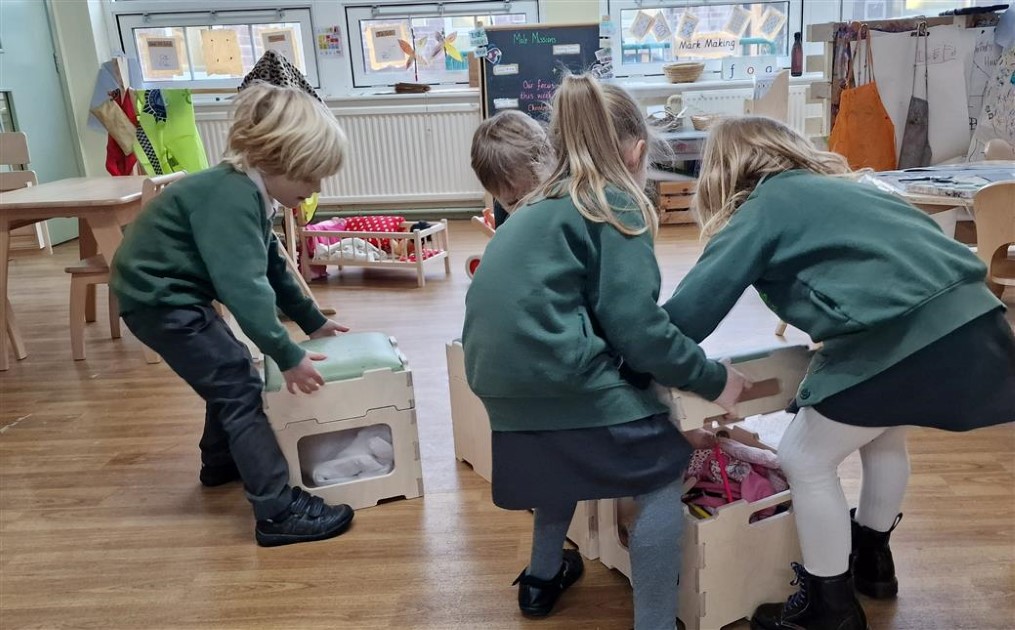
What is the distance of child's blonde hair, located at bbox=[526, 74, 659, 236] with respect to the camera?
3.77 feet

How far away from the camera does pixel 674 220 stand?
5.05 m

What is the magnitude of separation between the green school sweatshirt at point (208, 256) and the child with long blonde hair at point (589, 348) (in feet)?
1.73

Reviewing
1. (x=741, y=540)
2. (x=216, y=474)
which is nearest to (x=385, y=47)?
(x=216, y=474)

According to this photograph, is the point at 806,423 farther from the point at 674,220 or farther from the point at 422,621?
the point at 674,220

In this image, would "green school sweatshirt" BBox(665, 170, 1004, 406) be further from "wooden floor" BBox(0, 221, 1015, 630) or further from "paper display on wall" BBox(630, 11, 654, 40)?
"paper display on wall" BBox(630, 11, 654, 40)

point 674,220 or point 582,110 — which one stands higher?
point 582,110

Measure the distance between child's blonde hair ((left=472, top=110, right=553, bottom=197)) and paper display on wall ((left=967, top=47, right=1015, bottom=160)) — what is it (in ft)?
8.06

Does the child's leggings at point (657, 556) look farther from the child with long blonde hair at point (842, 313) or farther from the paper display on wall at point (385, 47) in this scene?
the paper display on wall at point (385, 47)

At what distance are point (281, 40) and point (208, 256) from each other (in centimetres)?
445

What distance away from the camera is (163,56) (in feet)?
18.3

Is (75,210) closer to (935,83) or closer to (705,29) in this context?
(935,83)

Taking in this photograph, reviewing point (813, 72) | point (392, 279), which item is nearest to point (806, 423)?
point (392, 279)

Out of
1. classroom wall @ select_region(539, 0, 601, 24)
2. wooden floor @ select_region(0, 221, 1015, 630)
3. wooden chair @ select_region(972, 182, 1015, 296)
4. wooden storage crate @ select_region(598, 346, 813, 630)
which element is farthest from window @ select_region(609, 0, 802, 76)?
wooden storage crate @ select_region(598, 346, 813, 630)

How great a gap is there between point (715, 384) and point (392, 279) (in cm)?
306
